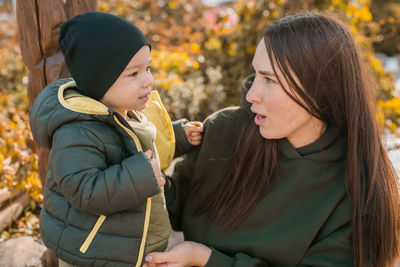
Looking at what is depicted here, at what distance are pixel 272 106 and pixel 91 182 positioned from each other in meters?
0.81

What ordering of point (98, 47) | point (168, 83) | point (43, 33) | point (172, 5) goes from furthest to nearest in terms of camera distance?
1. point (172, 5)
2. point (168, 83)
3. point (43, 33)
4. point (98, 47)

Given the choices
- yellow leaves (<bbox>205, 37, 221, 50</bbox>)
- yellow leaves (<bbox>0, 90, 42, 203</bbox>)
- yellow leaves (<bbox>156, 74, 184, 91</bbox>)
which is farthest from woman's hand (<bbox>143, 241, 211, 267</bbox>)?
yellow leaves (<bbox>205, 37, 221, 50</bbox>)

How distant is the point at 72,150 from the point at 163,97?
275 centimetres

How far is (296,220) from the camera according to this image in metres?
1.73

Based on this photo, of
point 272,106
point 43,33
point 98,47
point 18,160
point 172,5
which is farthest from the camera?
point 172,5

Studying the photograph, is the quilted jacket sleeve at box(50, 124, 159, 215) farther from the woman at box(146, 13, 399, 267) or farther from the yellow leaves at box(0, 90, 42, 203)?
the yellow leaves at box(0, 90, 42, 203)

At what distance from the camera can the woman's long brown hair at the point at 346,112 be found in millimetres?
1615

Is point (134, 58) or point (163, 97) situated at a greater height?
point (134, 58)

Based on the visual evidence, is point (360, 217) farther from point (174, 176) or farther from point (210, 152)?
point (174, 176)

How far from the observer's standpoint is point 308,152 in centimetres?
178

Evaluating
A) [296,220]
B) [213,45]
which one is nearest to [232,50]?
[213,45]

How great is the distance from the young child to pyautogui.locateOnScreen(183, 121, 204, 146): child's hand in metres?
0.43

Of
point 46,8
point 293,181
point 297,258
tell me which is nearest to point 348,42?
point 293,181

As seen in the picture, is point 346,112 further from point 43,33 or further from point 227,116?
point 43,33
